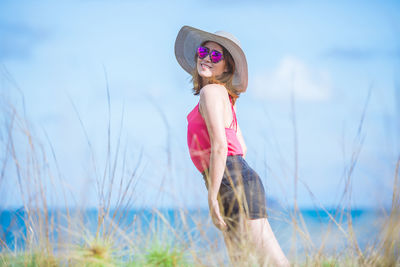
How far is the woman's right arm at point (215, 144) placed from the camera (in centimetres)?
224

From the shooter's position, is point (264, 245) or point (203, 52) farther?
point (203, 52)

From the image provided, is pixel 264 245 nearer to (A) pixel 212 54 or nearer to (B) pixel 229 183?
(B) pixel 229 183

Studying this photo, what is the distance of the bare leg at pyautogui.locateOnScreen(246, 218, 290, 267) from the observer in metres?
2.18

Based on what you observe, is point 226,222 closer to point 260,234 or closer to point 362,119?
point 260,234

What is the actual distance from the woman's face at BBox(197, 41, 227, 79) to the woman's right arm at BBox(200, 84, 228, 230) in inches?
16.5

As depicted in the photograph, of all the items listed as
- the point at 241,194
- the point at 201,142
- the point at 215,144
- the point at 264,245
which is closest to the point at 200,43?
the point at 201,142

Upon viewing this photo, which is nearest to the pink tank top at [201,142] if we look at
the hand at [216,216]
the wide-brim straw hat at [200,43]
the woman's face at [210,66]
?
the hand at [216,216]

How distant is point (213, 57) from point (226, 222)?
3.96 feet

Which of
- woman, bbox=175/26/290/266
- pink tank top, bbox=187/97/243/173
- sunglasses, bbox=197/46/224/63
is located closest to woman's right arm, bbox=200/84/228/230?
woman, bbox=175/26/290/266

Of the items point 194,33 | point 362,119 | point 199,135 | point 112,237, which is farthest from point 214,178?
point 194,33

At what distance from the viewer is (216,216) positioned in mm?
2242

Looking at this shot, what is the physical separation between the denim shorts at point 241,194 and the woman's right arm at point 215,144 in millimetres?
44

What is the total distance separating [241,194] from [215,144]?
0.32m

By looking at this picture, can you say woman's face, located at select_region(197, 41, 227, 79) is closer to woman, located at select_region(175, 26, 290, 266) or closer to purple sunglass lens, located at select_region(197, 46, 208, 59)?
purple sunglass lens, located at select_region(197, 46, 208, 59)
